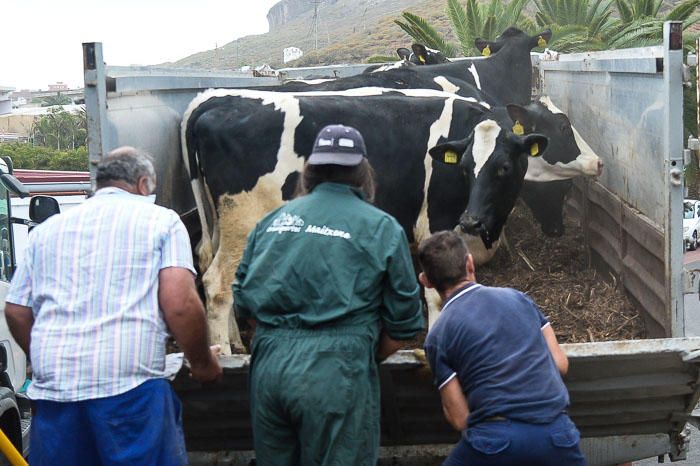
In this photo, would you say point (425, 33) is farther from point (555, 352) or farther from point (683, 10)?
point (555, 352)

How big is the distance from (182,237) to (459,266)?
103 centimetres

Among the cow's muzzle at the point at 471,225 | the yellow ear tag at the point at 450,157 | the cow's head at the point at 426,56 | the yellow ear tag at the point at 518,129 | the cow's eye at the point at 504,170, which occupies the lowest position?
the cow's muzzle at the point at 471,225

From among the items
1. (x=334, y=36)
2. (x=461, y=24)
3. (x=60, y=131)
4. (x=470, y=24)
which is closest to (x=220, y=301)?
(x=470, y=24)

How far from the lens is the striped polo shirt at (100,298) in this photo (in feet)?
11.9

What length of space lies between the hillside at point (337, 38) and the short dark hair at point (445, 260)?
60747 millimetres

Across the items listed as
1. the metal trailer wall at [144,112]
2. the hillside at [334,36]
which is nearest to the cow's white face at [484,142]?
the metal trailer wall at [144,112]

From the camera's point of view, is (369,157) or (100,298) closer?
(100,298)

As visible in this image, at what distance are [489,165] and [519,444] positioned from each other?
268cm

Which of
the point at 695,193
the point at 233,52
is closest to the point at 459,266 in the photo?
A: the point at 695,193

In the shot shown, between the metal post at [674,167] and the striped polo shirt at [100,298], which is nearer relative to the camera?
the striped polo shirt at [100,298]

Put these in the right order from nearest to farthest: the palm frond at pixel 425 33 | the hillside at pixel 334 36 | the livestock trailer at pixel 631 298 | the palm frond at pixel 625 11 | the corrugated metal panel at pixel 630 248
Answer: the livestock trailer at pixel 631 298, the corrugated metal panel at pixel 630 248, the palm frond at pixel 425 33, the palm frond at pixel 625 11, the hillside at pixel 334 36

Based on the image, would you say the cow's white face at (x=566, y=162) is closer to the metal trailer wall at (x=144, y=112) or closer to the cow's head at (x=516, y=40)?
the metal trailer wall at (x=144, y=112)

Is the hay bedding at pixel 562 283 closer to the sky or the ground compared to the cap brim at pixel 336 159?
closer to the ground

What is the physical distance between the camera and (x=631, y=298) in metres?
5.74
